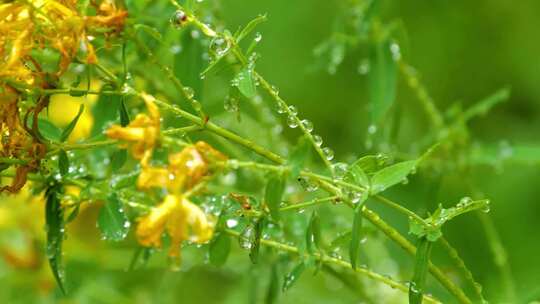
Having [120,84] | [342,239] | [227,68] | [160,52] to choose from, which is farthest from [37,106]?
[160,52]

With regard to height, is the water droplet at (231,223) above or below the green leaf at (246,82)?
below

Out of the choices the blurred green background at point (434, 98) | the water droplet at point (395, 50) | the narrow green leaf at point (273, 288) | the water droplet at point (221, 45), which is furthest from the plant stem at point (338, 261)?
the blurred green background at point (434, 98)

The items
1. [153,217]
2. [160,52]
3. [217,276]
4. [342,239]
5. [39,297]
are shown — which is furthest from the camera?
[217,276]

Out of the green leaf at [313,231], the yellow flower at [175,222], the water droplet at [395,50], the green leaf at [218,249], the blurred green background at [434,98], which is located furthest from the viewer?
the blurred green background at [434,98]

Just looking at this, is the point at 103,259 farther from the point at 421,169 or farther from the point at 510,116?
the point at 510,116

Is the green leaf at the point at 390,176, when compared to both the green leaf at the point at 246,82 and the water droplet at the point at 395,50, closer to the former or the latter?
the green leaf at the point at 246,82

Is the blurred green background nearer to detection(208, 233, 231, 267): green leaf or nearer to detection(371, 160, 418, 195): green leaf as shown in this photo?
detection(208, 233, 231, 267): green leaf

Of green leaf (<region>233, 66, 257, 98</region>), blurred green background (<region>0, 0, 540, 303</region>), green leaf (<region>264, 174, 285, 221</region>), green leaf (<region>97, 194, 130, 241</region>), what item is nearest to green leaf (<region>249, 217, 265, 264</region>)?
green leaf (<region>264, 174, 285, 221</region>)
